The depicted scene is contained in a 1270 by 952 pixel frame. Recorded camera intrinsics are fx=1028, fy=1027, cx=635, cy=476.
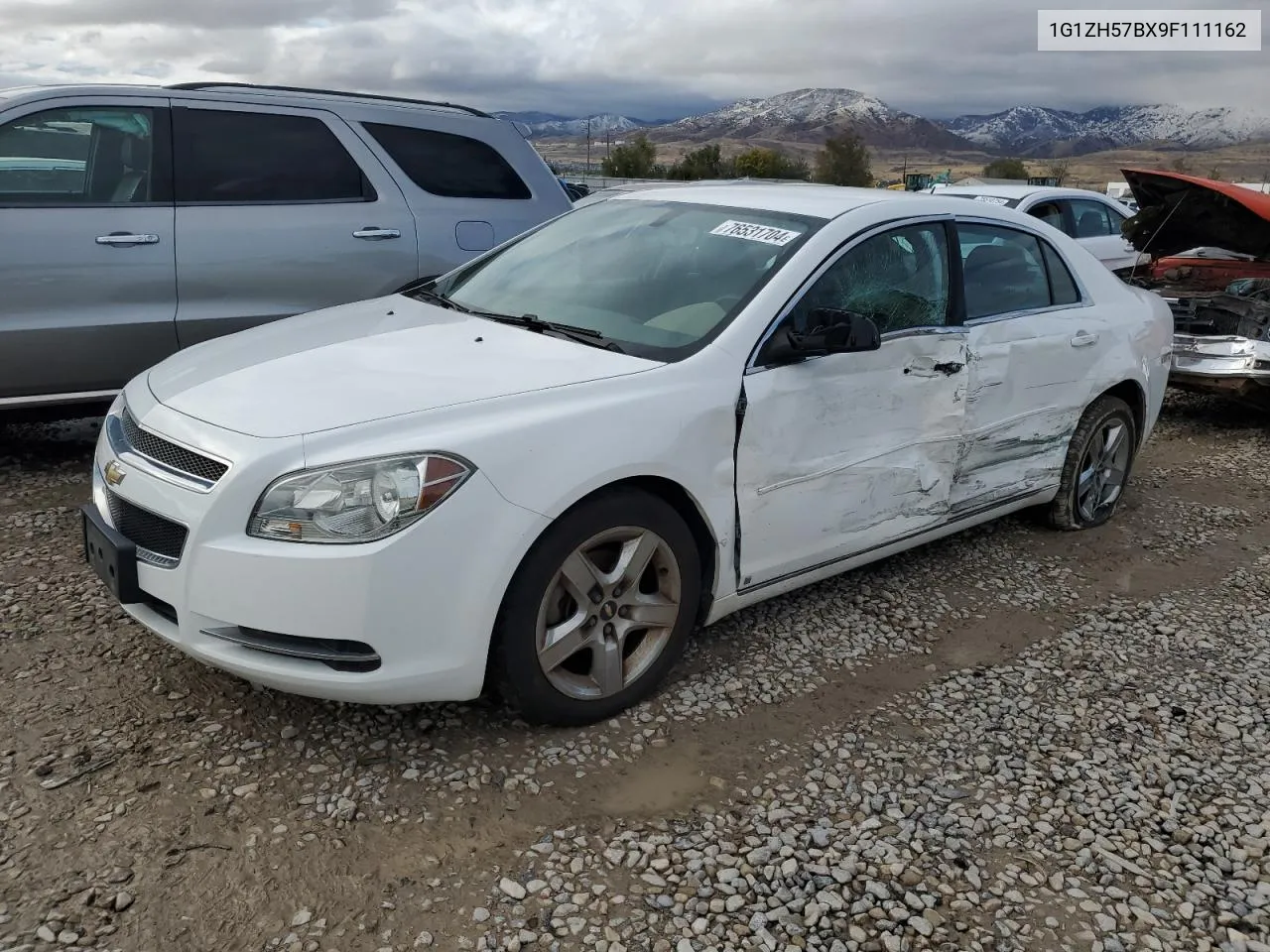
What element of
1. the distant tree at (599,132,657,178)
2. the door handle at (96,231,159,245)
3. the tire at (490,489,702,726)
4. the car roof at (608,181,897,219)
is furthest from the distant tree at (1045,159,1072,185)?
the tire at (490,489,702,726)

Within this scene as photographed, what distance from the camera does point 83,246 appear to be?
4.82 m

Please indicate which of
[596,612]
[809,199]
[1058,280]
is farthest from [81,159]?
[1058,280]

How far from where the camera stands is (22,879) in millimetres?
2410

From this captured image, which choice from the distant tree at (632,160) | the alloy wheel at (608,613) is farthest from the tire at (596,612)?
the distant tree at (632,160)

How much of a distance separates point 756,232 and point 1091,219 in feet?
27.1

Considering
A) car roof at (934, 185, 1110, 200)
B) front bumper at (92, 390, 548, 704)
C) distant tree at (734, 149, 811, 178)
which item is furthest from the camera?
distant tree at (734, 149, 811, 178)

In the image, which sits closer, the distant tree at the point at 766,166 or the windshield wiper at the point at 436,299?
the windshield wiper at the point at 436,299

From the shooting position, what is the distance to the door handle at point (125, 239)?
487 centimetres

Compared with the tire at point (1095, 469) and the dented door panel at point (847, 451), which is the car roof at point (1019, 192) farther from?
the dented door panel at point (847, 451)

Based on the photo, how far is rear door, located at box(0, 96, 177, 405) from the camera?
473 centimetres

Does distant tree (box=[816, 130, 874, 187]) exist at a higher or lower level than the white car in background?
higher

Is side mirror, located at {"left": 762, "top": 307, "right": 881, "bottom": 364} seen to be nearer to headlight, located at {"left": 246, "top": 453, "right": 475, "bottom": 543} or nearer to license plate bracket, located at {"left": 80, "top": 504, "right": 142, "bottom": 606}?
headlight, located at {"left": 246, "top": 453, "right": 475, "bottom": 543}

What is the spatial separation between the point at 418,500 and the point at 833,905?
1.43 m

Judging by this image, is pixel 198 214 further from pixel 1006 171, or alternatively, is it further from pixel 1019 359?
pixel 1006 171
